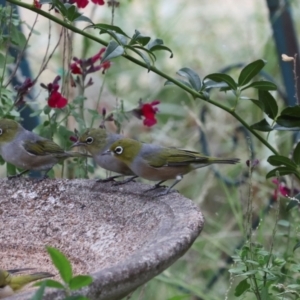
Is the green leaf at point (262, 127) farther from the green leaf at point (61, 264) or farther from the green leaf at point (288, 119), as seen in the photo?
the green leaf at point (61, 264)

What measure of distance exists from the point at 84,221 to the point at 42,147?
2.59ft

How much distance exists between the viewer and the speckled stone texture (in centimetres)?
191

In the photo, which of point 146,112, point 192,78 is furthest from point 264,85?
point 146,112

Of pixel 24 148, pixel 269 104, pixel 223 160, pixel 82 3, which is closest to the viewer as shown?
pixel 269 104

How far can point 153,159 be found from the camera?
2.53 m

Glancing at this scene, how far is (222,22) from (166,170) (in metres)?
4.01

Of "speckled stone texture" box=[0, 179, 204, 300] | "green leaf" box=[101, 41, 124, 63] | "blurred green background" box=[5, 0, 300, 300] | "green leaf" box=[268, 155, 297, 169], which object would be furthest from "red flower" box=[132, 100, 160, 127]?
"blurred green background" box=[5, 0, 300, 300]

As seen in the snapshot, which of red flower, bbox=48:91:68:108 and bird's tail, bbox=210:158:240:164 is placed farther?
red flower, bbox=48:91:68:108

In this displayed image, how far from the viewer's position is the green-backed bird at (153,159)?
253 cm

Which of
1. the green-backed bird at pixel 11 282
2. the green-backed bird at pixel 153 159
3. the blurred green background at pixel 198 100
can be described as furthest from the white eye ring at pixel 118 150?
the blurred green background at pixel 198 100

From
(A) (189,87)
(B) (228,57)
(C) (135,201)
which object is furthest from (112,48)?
(B) (228,57)

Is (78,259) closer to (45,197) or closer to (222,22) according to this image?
(45,197)

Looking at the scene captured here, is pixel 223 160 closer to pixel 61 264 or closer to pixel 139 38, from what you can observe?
pixel 139 38

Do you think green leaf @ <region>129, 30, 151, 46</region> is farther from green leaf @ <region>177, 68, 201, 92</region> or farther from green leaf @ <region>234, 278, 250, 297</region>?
green leaf @ <region>234, 278, 250, 297</region>
